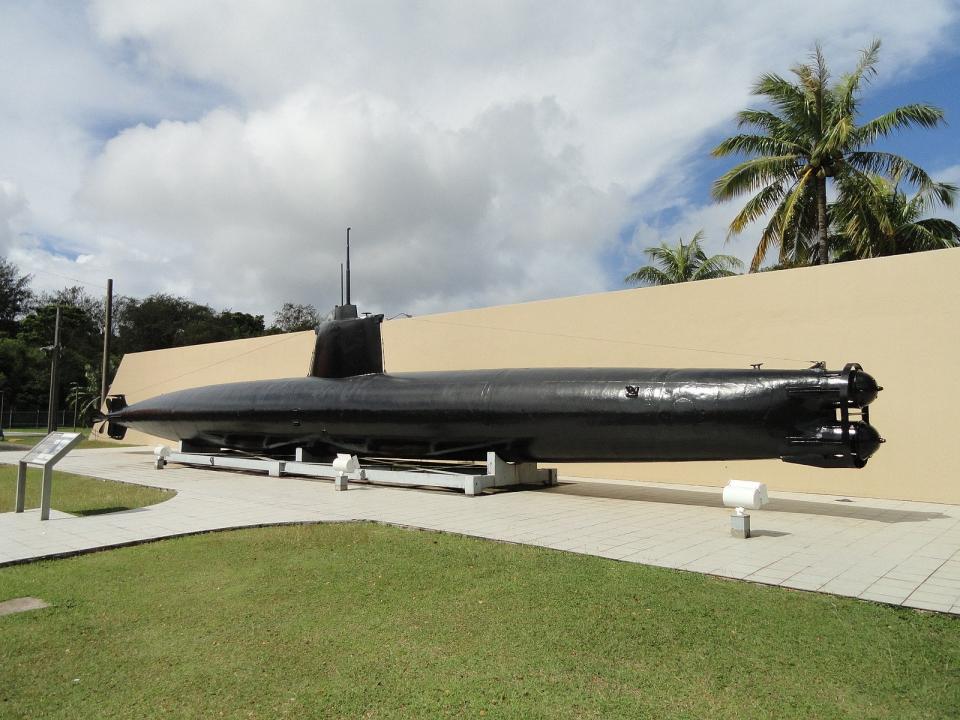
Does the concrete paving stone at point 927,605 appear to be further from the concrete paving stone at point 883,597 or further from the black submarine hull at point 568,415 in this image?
the black submarine hull at point 568,415

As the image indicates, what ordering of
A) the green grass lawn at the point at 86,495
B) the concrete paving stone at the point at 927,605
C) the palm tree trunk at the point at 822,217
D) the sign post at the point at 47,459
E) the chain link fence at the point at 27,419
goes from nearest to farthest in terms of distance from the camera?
the concrete paving stone at the point at 927,605, the sign post at the point at 47,459, the green grass lawn at the point at 86,495, the palm tree trunk at the point at 822,217, the chain link fence at the point at 27,419

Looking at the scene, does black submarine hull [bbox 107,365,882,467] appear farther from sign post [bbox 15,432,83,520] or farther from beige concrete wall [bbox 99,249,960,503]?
sign post [bbox 15,432,83,520]

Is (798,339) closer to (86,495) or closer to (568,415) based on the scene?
(568,415)

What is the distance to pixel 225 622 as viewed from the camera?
158 inches

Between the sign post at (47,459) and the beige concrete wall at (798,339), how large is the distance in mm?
7741

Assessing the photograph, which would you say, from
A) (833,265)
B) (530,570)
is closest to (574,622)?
(530,570)

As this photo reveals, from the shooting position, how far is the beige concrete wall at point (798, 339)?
339 inches

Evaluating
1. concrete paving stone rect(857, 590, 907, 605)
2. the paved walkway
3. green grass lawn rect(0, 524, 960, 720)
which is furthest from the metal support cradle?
concrete paving stone rect(857, 590, 907, 605)

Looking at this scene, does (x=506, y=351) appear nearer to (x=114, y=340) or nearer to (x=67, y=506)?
(x=67, y=506)

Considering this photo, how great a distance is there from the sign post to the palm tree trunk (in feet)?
45.9

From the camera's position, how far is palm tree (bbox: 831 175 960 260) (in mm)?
14420

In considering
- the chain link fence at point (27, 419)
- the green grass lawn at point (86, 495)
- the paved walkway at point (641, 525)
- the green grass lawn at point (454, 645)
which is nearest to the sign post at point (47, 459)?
the paved walkway at point (641, 525)

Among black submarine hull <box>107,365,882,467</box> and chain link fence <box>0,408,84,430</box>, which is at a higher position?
black submarine hull <box>107,365,882,467</box>

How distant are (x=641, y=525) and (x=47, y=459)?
6514 mm
